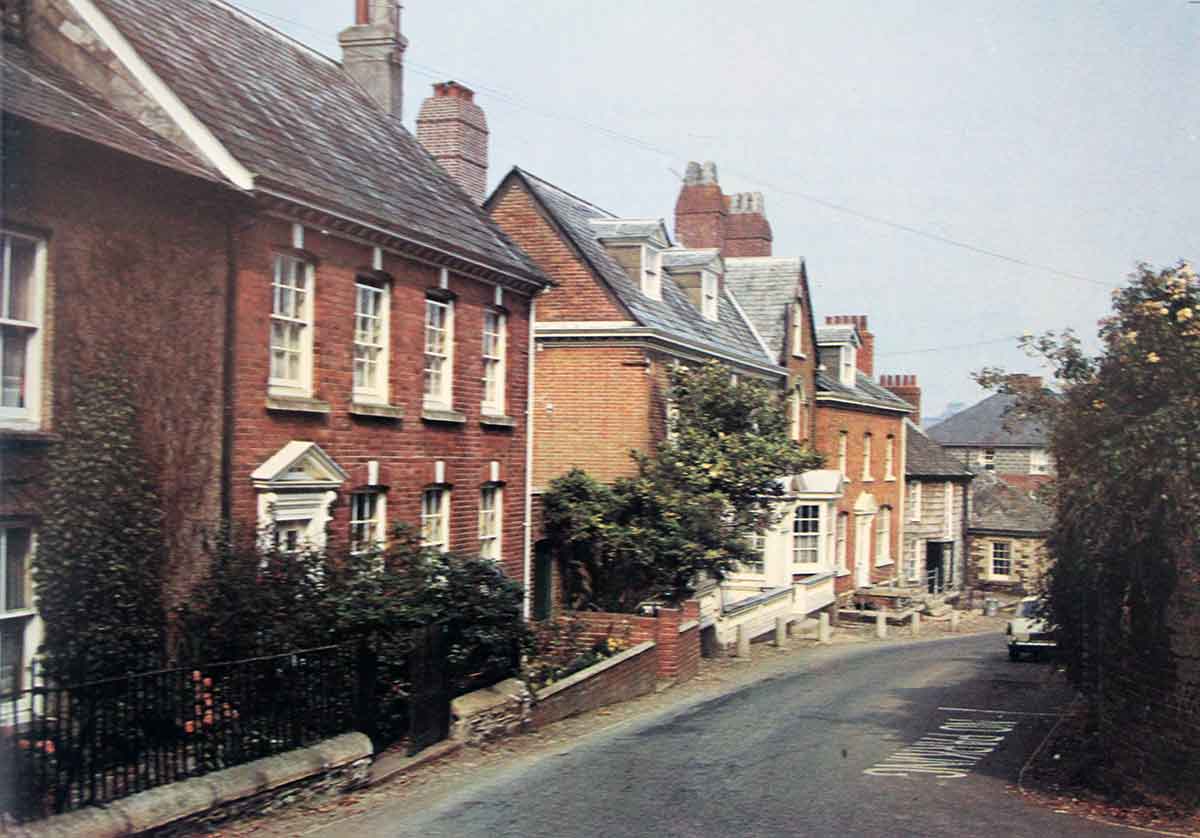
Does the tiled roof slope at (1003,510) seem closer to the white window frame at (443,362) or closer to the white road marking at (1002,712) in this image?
the white road marking at (1002,712)

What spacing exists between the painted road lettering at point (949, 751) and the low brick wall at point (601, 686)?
4.94 metres

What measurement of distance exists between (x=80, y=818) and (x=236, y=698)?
2561mm

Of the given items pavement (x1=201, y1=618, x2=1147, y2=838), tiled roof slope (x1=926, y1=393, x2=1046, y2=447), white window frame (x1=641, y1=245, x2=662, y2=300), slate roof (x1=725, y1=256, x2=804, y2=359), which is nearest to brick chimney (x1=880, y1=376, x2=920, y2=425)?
tiled roof slope (x1=926, y1=393, x2=1046, y2=447)

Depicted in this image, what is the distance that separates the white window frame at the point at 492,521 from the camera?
23.2 metres

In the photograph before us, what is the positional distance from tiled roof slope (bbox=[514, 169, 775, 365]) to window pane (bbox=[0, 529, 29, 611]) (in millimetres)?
18165

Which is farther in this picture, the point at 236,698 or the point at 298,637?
the point at 298,637

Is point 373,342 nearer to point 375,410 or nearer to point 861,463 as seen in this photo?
point 375,410

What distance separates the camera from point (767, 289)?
41844mm

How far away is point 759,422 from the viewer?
1091 inches

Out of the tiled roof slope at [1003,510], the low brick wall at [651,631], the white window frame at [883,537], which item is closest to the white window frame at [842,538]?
the white window frame at [883,537]

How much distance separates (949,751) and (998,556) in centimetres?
4469

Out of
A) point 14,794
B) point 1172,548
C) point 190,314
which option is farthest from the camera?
point 190,314

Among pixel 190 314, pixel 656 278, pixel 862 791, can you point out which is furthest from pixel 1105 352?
pixel 656 278

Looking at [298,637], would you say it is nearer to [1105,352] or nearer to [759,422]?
[1105,352]
